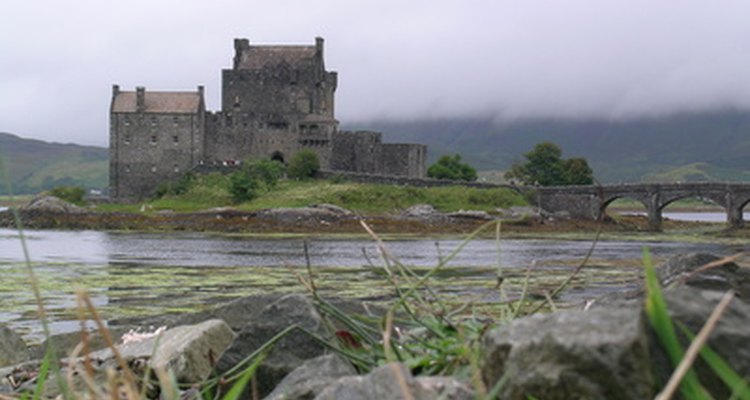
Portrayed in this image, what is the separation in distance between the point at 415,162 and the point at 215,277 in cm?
5856

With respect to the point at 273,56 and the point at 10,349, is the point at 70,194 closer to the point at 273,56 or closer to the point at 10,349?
the point at 273,56

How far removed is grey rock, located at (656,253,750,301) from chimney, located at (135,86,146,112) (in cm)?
Result: 7449

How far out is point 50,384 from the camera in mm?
6270

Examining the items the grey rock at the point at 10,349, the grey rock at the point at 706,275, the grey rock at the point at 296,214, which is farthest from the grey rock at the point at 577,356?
the grey rock at the point at 296,214

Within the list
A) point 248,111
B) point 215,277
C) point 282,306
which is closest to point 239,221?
point 248,111

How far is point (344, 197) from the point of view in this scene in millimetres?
69875

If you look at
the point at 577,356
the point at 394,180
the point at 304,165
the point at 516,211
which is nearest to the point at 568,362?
the point at 577,356

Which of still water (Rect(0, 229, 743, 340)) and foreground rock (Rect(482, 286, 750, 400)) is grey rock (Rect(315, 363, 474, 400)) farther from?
still water (Rect(0, 229, 743, 340))

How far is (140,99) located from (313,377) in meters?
77.5

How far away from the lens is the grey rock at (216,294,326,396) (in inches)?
195

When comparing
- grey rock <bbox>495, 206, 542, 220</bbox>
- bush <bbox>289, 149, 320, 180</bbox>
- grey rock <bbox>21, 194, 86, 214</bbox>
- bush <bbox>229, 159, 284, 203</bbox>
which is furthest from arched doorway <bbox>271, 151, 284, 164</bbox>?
grey rock <bbox>495, 206, 542, 220</bbox>

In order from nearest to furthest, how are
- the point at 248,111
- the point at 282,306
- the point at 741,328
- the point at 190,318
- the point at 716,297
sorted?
the point at 741,328
the point at 716,297
the point at 282,306
the point at 190,318
the point at 248,111

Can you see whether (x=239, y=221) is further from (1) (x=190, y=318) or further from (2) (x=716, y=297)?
(2) (x=716, y=297)

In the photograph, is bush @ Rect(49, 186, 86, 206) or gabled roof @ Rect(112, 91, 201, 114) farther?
gabled roof @ Rect(112, 91, 201, 114)
